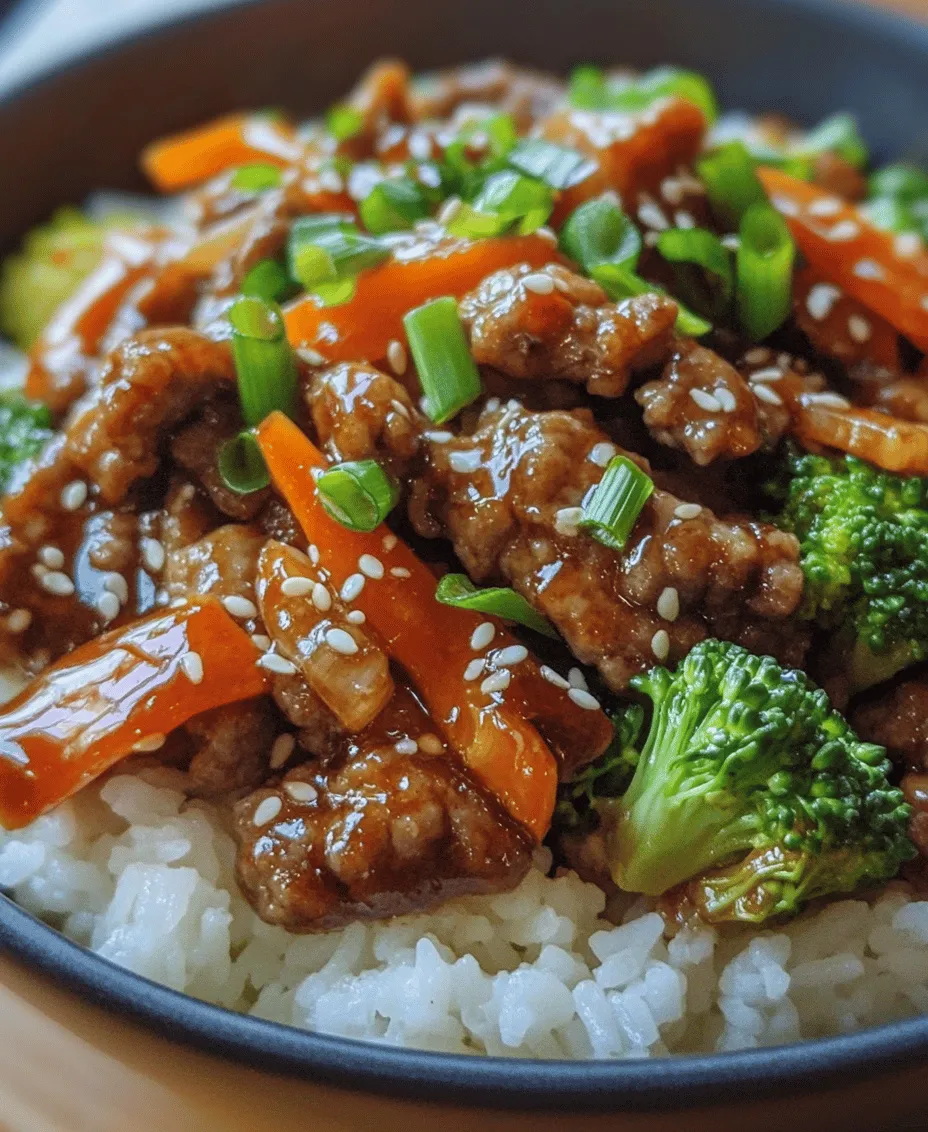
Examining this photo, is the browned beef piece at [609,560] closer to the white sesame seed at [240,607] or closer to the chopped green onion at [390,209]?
the white sesame seed at [240,607]

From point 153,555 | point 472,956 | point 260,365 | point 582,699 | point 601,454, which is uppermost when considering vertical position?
point 260,365

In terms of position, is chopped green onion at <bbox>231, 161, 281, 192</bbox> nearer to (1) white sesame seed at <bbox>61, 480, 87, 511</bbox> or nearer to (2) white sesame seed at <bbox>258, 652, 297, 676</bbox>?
(1) white sesame seed at <bbox>61, 480, 87, 511</bbox>

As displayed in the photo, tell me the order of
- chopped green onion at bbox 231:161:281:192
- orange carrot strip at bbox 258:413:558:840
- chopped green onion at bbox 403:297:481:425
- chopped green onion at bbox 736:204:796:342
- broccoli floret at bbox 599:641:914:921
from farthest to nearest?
chopped green onion at bbox 231:161:281:192 → chopped green onion at bbox 736:204:796:342 → chopped green onion at bbox 403:297:481:425 → orange carrot strip at bbox 258:413:558:840 → broccoli floret at bbox 599:641:914:921

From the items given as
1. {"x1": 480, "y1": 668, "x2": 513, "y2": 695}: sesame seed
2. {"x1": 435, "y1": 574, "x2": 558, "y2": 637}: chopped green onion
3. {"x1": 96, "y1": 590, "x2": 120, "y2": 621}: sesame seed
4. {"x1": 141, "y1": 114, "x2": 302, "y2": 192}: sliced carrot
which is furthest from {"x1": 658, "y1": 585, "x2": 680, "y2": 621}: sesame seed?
{"x1": 141, "y1": 114, "x2": 302, "y2": 192}: sliced carrot

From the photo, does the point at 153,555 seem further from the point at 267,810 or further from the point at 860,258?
the point at 860,258

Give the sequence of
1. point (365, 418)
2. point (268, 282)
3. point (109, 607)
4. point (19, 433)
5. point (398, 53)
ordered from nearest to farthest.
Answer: point (365, 418), point (109, 607), point (268, 282), point (19, 433), point (398, 53)

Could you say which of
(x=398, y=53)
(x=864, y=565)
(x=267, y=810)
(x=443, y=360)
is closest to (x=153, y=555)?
(x=267, y=810)

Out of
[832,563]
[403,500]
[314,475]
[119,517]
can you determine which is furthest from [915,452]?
[119,517]
